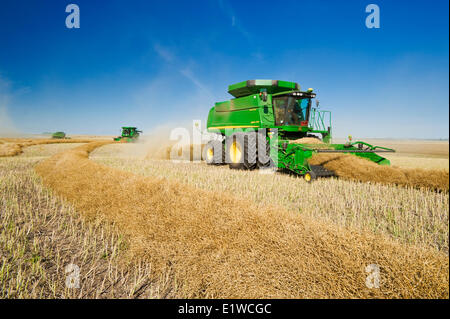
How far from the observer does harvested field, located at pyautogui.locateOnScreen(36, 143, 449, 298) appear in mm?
1396

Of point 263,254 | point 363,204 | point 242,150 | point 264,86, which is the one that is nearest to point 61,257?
point 263,254

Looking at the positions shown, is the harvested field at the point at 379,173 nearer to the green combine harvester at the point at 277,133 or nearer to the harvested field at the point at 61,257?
the green combine harvester at the point at 277,133

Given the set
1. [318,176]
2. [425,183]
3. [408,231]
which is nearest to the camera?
[408,231]

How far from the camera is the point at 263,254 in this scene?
5.88 feet

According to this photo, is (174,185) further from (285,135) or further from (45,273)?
(285,135)

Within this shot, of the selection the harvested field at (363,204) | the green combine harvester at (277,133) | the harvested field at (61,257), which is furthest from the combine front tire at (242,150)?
the harvested field at (61,257)

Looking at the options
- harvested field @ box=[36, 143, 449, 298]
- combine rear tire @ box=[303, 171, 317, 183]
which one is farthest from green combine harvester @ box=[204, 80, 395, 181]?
harvested field @ box=[36, 143, 449, 298]

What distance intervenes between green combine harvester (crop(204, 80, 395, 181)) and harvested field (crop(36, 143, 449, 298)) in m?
4.22

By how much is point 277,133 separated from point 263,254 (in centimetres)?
621

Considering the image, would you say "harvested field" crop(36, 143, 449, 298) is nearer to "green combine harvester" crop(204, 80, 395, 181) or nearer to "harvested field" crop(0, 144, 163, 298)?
"harvested field" crop(0, 144, 163, 298)

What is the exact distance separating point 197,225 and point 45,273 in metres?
1.46

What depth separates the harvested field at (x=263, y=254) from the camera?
140 cm
